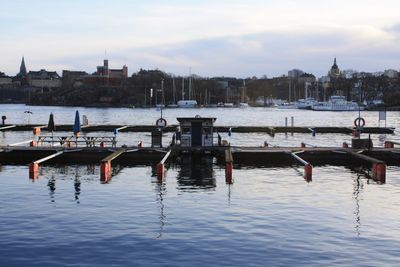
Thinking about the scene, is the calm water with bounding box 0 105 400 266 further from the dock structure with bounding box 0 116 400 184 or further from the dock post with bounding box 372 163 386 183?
the dock structure with bounding box 0 116 400 184

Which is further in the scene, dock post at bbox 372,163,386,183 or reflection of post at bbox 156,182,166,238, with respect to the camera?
dock post at bbox 372,163,386,183

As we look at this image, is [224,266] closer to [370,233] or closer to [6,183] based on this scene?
[370,233]

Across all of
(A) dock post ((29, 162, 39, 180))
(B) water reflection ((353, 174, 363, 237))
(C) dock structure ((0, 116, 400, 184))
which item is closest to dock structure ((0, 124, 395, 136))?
(C) dock structure ((0, 116, 400, 184))

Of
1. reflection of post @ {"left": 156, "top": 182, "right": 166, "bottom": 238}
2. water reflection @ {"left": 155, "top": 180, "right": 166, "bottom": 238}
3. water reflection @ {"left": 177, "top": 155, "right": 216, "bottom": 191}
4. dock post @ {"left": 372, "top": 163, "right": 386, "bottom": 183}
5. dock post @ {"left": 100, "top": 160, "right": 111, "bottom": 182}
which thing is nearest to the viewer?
water reflection @ {"left": 155, "top": 180, "right": 166, "bottom": 238}

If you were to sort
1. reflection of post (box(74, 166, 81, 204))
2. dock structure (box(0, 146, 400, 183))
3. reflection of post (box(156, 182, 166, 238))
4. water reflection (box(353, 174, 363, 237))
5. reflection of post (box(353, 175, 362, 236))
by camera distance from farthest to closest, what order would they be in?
dock structure (box(0, 146, 400, 183)) < reflection of post (box(74, 166, 81, 204)) < water reflection (box(353, 174, 363, 237)) < reflection of post (box(353, 175, 362, 236)) < reflection of post (box(156, 182, 166, 238))

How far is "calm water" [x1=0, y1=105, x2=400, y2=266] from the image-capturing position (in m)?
21.3

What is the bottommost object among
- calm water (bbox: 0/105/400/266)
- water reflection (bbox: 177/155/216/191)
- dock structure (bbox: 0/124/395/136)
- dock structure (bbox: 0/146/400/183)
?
calm water (bbox: 0/105/400/266)

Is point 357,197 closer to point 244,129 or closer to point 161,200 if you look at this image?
point 161,200

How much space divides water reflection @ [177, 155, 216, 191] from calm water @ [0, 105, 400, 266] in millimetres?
76

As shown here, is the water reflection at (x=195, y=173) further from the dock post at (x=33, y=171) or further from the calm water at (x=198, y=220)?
the dock post at (x=33, y=171)

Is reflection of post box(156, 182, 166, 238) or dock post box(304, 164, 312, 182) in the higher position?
dock post box(304, 164, 312, 182)

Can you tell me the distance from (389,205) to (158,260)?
15.4 meters

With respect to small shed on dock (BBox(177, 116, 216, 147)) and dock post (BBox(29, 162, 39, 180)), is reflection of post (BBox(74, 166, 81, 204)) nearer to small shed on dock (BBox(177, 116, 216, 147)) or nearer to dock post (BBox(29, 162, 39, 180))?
dock post (BBox(29, 162, 39, 180))

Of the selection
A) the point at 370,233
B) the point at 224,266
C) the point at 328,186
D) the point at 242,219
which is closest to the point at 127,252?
the point at 224,266
